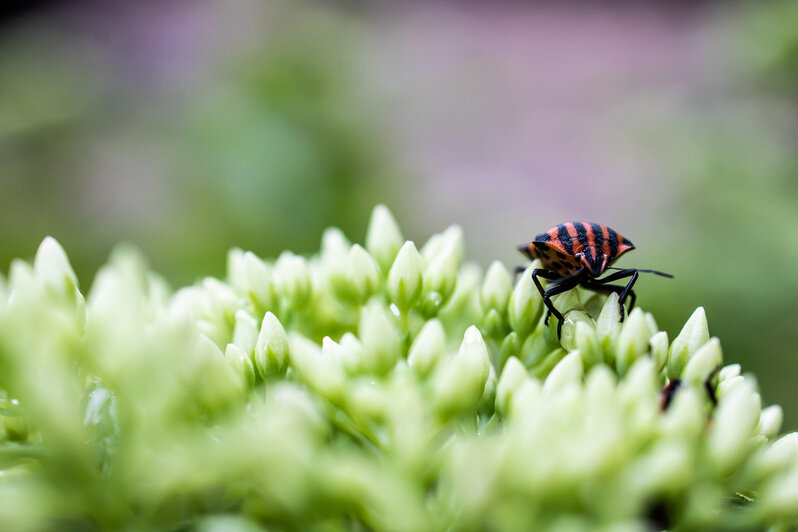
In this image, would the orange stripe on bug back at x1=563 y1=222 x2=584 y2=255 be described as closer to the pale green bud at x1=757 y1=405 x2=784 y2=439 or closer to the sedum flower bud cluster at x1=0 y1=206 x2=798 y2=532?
the sedum flower bud cluster at x1=0 y1=206 x2=798 y2=532

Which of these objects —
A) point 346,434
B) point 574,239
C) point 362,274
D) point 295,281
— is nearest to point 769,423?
point 574,239

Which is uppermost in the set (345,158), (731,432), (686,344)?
(345,158)

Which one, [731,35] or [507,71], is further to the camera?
[507,71]

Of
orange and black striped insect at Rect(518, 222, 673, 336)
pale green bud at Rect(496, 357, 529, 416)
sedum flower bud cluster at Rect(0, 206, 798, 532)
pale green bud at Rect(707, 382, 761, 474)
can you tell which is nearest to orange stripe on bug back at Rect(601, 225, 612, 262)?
orange and black striped insect at Rect(518, 222, 673, 336)

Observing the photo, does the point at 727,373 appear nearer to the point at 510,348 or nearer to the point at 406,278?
the point at 510,348

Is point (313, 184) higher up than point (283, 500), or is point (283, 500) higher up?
point (313, 184)

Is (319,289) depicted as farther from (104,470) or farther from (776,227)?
(776,227)

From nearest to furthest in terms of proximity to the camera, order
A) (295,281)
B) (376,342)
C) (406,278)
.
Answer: (376,342)
(406,278)
(295,281)

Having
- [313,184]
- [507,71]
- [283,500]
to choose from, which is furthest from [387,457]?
[507,71]
